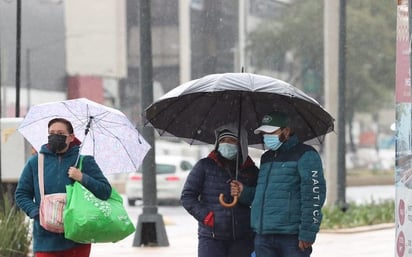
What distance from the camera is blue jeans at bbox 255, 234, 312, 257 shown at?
6.75m

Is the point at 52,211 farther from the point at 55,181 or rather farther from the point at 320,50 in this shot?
the point at 320,50

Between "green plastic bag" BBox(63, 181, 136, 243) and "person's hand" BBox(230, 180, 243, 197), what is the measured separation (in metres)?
0.80

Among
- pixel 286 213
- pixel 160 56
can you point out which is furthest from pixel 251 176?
pixel 160 56

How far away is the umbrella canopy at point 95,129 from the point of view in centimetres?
745

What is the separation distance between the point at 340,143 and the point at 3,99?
64.2 ft

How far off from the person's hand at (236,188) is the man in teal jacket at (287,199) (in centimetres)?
18

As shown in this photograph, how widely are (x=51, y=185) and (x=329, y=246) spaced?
312 inches

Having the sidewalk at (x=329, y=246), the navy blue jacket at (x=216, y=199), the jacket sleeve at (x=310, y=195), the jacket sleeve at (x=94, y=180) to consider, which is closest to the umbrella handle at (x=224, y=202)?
the navy blue jacket at (x=216, y=199)

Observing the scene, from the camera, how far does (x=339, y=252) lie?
13227mm

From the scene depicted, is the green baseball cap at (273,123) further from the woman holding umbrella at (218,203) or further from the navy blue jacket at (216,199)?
the navy blue jacket at (216,199)

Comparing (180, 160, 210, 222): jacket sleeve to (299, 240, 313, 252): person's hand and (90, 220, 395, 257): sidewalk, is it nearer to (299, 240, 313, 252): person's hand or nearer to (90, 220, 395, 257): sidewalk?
(299, 240, 313, 252): person's hand

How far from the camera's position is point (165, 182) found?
27.1 metres

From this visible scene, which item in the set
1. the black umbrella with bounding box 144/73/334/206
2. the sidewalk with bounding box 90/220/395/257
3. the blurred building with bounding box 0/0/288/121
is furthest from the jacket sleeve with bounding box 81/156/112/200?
the blurred building with bounding box 0/0/288/121

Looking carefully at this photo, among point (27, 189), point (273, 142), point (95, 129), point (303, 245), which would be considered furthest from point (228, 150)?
point (27, 189)
